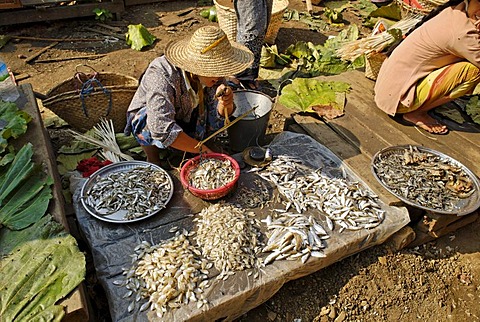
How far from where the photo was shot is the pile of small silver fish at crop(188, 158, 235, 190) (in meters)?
2.85

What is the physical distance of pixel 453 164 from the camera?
3281mm

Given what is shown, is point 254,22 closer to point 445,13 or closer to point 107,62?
point 445,13

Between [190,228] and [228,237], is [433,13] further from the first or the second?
[190,228]

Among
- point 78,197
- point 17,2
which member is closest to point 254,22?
point 78,197

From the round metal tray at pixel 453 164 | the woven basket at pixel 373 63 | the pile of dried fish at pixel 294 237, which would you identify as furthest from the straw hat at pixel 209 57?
the woven basket at pixel 373 63

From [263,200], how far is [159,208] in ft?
2.61

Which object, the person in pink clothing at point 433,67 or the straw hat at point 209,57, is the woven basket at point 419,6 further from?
the straw hat at point 209,57

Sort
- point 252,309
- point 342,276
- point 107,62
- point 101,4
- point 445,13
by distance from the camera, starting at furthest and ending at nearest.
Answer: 1. point 101,4
2. point 107,62
3. point 445,13
4. point 342,276
5. point 252,309

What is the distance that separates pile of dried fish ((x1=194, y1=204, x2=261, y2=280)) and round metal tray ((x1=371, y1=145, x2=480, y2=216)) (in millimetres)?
1183

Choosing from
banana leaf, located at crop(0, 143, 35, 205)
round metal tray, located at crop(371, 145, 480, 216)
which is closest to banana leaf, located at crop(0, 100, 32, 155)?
banana leaf, located at crop(0, 143, 35, 205)

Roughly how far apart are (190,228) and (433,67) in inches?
106

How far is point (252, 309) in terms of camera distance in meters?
2.63

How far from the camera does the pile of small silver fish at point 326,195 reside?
281cm

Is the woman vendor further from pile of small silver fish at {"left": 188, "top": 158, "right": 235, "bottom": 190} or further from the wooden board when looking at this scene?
the wooden board
